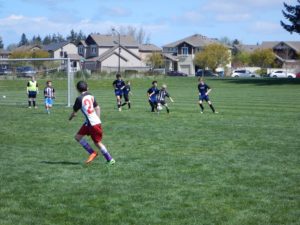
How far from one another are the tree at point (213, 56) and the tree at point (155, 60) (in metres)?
8.08

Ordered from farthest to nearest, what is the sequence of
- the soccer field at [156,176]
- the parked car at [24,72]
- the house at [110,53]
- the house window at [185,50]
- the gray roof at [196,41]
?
the house window at [185,50], the gray roof at [196,41], the house at [110,53], the parked car at [24,72], the soccer field at [156,176]

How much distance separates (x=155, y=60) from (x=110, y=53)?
11.1 m

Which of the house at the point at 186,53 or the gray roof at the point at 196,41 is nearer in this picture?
the house at the point at 186,53

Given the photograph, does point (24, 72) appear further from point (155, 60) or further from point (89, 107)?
point (155, 60)

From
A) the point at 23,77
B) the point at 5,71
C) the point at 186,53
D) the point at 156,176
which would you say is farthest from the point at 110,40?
the point at 156,176

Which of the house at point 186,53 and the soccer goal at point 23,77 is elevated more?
the house at point 186,53

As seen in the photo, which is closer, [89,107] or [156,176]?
[156,176]

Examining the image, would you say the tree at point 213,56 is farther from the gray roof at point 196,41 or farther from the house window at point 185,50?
the house window at point 185,50

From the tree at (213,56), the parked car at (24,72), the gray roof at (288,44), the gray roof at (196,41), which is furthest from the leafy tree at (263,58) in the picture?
the parked car at (24,72)

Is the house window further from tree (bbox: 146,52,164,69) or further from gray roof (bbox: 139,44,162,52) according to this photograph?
tree (bbox: 146,52,164,69)

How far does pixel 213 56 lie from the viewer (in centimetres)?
9781

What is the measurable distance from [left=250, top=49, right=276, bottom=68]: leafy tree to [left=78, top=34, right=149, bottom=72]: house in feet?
73.8

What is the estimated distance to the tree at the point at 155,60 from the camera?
104125mm

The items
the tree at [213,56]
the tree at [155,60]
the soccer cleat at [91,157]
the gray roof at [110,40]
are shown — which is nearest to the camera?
the soccer cleat at [91,157]
